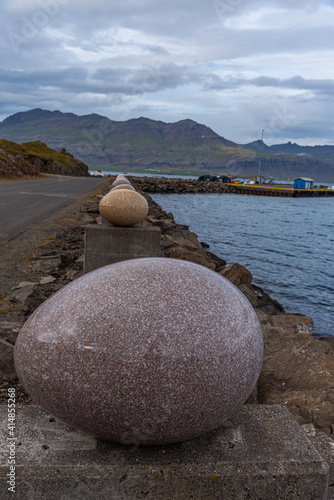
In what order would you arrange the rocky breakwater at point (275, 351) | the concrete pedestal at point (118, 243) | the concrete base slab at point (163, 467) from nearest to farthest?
1. the concrete base slab at point (163, 467)
2. the rocky breakwater at point (275, 351)
3. the concrete pedestal at point (118, 243)

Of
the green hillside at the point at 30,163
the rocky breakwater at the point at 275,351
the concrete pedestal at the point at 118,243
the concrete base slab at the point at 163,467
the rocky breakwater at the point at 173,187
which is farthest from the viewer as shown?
the rocky breakwater at the point at 173,187

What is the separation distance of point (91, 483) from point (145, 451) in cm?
40

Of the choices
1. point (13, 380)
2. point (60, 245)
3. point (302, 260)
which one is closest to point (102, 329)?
point (13, 380)

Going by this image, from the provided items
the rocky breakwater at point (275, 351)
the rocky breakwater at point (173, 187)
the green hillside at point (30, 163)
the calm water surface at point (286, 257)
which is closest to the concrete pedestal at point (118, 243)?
the rocky breakwater at point (275, 351)

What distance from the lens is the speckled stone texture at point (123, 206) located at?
6992 mm

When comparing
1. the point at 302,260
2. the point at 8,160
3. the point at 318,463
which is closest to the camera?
the point at 318,463

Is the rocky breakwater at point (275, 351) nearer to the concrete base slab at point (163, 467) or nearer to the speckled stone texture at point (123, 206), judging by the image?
the concrete base slab at point (163, 467)

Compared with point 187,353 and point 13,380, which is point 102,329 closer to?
point 187,353

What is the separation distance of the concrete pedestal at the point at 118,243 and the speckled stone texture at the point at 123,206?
22 centimetres

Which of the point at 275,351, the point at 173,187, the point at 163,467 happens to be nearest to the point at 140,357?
the point at 163,467

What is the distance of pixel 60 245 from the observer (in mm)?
10508

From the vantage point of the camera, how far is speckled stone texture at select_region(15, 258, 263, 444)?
8.09 ft

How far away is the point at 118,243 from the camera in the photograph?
7332 millimetres

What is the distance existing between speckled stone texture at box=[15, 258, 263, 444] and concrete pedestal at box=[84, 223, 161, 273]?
445 centimetres
